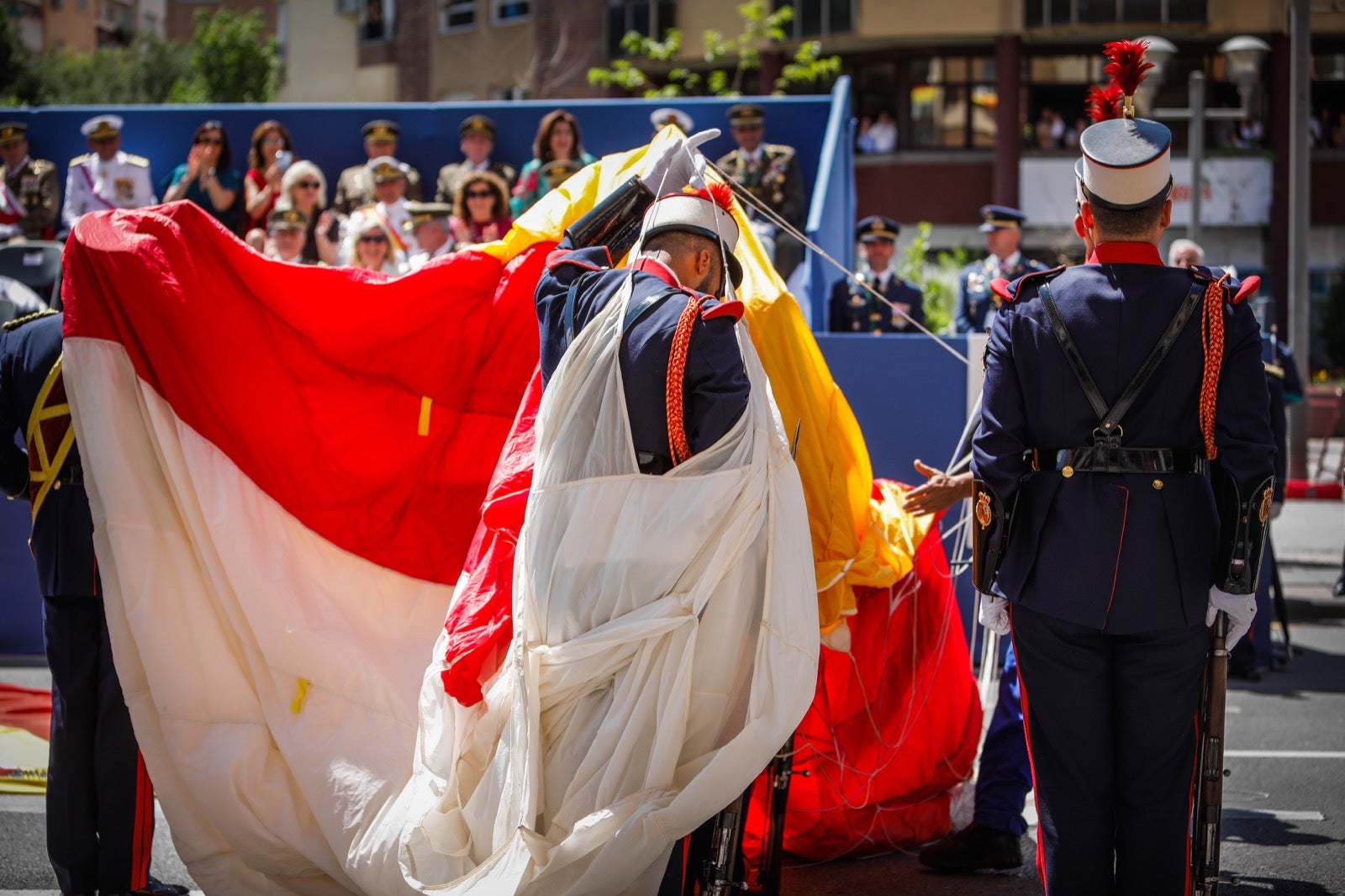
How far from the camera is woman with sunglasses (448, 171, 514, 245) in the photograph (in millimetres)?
9594

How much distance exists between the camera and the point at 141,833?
14.5ft

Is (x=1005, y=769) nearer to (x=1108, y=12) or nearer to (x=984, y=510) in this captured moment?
(x=984, y=510)

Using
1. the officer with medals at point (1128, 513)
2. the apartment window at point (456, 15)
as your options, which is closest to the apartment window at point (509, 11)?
the apartment window at point (456, 15)

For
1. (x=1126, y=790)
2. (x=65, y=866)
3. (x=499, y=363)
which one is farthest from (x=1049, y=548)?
(x=65, y=866)

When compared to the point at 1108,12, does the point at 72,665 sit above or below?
below

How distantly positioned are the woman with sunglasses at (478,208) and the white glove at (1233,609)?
6746 millimetres

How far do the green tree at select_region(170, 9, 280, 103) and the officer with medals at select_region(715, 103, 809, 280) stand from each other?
2405cm

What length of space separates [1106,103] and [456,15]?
29508 millimetres

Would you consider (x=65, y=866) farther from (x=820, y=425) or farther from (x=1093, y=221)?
(x=1093, y=221)

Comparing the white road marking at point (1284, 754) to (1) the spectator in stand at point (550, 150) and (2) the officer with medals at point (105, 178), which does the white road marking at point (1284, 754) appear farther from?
(2) the officer with medals at point (105, 178)

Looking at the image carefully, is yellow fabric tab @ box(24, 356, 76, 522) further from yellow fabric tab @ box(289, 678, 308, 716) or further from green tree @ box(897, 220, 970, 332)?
green tree @ box(897, 220, 970, 332)

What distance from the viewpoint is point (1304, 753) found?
20.0ft

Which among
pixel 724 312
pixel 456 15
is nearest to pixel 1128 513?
pixel 724 312

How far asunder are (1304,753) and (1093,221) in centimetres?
345
